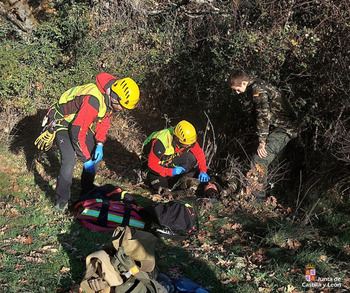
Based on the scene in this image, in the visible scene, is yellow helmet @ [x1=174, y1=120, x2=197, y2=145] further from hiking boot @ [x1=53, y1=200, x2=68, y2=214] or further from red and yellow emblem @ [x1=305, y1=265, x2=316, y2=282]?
red and yellow emblem @ [x1=305, y1=265, x2=316, y2=282]

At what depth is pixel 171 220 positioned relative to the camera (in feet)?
16.2

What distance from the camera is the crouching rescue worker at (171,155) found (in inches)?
250

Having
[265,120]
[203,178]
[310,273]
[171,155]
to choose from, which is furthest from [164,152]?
[310,273]

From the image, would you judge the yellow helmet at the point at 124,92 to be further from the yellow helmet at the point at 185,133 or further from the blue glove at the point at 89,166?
the yellow helmet at the point at 185,133

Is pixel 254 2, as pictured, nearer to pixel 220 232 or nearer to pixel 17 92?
pixel 220 232

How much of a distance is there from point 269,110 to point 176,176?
7.36 ft

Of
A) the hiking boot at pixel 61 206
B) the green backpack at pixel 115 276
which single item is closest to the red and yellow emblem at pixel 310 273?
the green backpack at pixel 115 276

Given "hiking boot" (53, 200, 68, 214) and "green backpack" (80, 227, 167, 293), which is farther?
"hiking boot" (53, 200, 68, 214)

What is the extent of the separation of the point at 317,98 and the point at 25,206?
540 centimetres

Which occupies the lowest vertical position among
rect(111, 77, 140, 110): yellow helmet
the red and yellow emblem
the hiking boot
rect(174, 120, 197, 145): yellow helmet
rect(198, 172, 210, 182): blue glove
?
rect(198, 172, 210, 182): blue glove

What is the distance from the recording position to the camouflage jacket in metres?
5.80

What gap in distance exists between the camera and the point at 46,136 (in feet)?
18.0

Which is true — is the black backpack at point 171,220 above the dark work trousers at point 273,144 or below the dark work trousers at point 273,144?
below

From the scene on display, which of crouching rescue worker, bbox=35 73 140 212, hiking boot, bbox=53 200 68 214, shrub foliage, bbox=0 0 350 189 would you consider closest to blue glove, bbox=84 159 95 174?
crouching rescue worker, bbox=35 73 140 212
